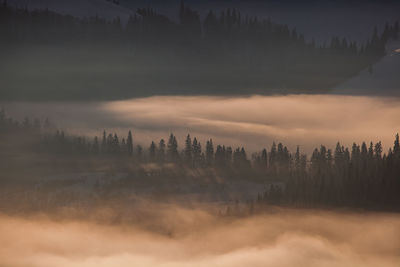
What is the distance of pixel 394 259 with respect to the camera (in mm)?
190000

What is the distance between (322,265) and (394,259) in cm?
2483

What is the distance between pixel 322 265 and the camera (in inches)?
7864
